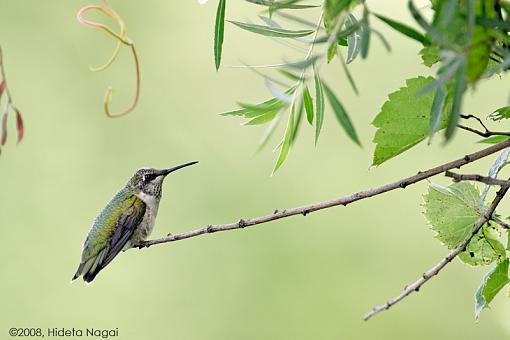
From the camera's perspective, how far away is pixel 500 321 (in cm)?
416

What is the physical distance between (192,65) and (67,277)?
4.84ft

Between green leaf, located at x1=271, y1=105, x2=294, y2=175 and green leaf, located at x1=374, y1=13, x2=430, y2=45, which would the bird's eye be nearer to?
green leaf, located at x1=271, y1=105, x2=294, y2=175

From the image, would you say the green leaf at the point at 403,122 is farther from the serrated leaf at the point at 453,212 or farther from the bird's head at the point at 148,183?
the bird's head at the point at 148,183

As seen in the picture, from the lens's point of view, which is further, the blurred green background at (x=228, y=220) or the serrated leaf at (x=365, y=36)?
the blurred green background at (x=228, y=220)

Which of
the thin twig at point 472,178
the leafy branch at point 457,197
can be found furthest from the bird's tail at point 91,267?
the thin twig at point 472,178

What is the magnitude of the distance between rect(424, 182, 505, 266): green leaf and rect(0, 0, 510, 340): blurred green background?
3.12 meters

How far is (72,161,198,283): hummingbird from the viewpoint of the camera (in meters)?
2.57

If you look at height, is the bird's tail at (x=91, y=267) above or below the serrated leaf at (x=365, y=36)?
below

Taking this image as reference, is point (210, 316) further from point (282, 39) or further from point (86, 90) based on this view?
point (282, 39)

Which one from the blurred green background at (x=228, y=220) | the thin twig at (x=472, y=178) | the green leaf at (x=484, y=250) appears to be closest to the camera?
the thin twig at (x=472, y=178)

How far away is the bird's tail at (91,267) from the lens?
2484 millimetres

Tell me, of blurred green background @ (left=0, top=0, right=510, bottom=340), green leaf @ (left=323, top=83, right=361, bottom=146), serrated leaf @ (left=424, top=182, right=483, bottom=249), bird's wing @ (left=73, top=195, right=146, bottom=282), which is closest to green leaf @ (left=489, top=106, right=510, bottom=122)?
serrated leaf @ (left=424, top=182, right=483, bottom=249)

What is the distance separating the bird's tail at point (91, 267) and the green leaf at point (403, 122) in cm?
161

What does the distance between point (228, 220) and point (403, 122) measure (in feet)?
11.3
